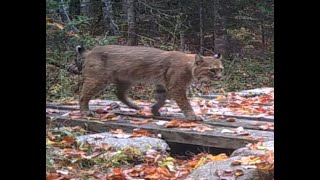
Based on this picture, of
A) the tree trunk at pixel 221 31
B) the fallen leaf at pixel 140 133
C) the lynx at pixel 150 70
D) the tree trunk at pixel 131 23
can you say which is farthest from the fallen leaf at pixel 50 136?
the tree trunk at pixel 221 31

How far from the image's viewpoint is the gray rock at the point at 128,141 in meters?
4.85

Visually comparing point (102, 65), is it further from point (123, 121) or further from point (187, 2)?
point (187, 2)

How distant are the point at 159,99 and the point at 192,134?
135 centimetres

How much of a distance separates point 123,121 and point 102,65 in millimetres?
973

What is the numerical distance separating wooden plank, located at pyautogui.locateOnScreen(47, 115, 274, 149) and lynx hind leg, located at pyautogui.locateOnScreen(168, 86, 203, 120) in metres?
0.50

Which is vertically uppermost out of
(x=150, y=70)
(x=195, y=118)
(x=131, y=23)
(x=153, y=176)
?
(x=131, y=23)

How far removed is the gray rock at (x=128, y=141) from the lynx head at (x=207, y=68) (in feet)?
4.92

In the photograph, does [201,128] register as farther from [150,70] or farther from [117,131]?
[150,70]

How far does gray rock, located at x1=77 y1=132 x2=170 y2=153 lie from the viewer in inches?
191

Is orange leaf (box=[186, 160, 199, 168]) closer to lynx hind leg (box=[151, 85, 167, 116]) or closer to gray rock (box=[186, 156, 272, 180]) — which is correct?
gray rock (box=[186, 156, 272, 180])

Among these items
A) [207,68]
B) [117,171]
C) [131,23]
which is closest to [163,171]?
[117,171]

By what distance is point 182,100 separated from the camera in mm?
6199

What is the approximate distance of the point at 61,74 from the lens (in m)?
9.66
